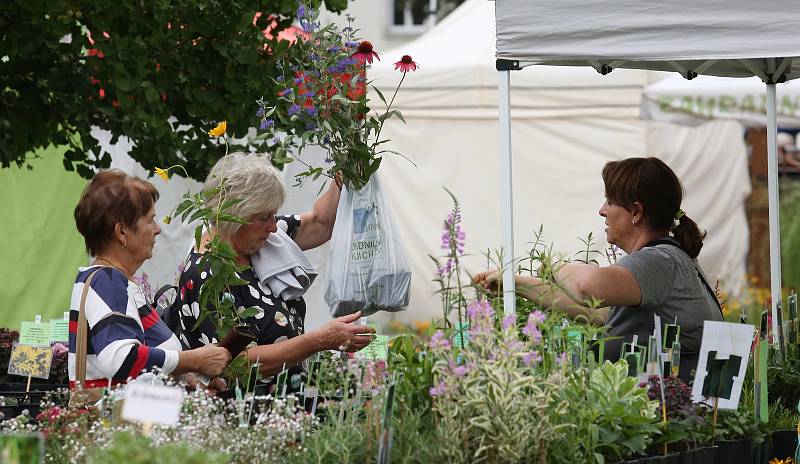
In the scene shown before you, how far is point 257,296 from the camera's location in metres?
3.11

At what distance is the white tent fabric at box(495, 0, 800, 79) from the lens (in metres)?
2.77

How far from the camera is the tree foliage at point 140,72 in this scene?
4.50 m

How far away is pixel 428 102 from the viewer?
8.83 meters

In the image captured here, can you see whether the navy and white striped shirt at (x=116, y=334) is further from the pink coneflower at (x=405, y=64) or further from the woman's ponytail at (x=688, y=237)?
the woman's ponytail at (x=688, y=237)

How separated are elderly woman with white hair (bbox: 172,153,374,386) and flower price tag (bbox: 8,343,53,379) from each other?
0.74 meters

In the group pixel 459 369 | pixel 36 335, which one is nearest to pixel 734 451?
pixel 459 369

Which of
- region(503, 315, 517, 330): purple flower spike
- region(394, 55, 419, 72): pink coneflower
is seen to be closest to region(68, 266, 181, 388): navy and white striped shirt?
region(503, 315, 517, 330): purple flower spike

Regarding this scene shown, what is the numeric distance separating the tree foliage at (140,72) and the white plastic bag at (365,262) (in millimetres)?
1589

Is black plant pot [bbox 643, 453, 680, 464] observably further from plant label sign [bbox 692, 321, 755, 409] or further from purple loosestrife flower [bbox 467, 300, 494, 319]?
purple loosestrife flower [bbox 467, 300, 494, 319]

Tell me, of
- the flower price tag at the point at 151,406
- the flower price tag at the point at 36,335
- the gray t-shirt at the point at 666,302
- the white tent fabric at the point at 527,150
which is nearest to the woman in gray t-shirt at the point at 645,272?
the gray t-shirt at the point at 666,302

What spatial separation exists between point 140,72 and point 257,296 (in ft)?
5.64

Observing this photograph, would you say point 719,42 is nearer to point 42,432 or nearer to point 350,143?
point 350,143

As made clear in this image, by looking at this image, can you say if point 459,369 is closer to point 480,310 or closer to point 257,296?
point 480,310

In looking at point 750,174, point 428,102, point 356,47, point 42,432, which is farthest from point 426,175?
point 42,432
